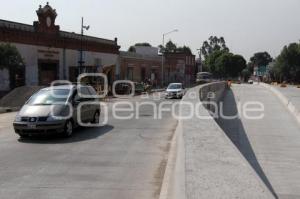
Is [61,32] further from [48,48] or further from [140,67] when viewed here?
[140,67]

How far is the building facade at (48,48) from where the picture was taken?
46.1 metres

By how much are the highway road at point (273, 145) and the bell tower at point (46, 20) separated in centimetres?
2000

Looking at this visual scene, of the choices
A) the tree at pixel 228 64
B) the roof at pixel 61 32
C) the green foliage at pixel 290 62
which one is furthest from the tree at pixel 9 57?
the tree at pixel 228 64

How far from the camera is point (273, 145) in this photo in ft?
88.6

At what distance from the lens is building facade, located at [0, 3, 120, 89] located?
151 feet

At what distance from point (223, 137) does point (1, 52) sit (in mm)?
29036

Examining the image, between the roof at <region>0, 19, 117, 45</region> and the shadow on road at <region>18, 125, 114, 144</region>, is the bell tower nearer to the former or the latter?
the roof at <region>0, 19, 117, 45</region>

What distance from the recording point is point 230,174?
7172 mm

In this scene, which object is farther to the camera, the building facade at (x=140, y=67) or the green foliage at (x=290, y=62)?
the green foliage at (x=290, y=62)

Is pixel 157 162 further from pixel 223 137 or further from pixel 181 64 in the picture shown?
pixel 181 64

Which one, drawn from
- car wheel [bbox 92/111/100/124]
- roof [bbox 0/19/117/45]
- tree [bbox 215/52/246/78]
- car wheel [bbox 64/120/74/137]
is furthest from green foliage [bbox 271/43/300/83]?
car wheel [bbox 64/120/74/137]

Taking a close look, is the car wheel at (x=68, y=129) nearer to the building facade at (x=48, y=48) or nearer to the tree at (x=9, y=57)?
the tree at (x=9, y=57)

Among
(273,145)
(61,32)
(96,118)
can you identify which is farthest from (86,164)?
(61,32)

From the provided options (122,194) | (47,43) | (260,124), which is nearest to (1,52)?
(47,43)
